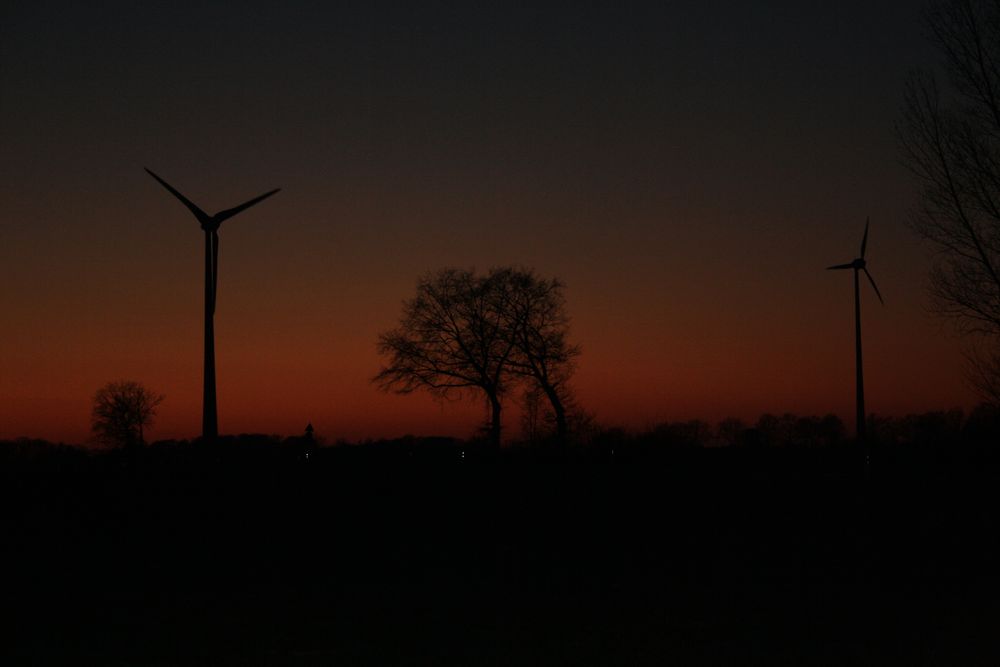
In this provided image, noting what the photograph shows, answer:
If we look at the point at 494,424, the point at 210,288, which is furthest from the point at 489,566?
the point at 494,424

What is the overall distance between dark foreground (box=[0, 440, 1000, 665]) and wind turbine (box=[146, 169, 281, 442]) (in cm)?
99

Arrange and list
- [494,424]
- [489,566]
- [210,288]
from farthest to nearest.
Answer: [494,424], [210,288], [489,566]

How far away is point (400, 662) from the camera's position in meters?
12.0

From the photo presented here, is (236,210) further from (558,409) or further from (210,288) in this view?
(558,409)

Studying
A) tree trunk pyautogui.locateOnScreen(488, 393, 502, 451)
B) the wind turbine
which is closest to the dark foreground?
the wind turbine

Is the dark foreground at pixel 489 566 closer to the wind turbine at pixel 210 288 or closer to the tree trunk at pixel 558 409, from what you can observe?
the wind turbine at pixel 210 288

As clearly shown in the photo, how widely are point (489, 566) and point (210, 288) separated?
481 inches

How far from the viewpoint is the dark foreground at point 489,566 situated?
1299cm

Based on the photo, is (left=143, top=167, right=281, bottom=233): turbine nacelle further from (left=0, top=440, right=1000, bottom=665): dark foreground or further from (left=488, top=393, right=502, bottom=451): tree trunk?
(left=488, top=393, right=502, bottom=451): tree trunk

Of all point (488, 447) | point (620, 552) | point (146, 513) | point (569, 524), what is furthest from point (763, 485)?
point (488, 447)

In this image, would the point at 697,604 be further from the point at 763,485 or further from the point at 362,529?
the point at 763,485

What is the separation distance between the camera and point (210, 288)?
29203 mm

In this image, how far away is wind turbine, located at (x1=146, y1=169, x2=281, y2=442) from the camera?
88.6 ft

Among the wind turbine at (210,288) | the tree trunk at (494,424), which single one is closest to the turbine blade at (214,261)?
the wind turbine at (210,288)
